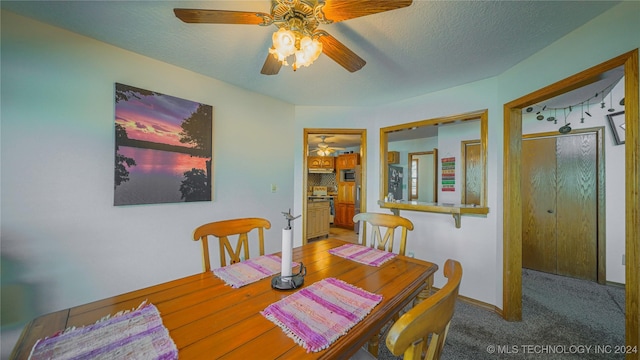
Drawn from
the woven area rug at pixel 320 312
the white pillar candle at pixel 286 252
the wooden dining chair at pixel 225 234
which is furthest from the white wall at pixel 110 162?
the woven area rug at pixel 320 312

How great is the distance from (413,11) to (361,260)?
160 centimetres

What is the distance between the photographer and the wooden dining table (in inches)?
27.6

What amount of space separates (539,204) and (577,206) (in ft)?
1.19

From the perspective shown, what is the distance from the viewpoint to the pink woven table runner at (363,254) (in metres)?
1.48

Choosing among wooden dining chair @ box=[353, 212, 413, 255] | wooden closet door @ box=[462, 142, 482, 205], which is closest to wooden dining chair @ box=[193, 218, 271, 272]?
wooden dining chair @ box=[353, 212, 413, 255]

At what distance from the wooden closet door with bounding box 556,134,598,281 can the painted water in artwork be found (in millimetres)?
4539

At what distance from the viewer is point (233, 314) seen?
2.92 feet

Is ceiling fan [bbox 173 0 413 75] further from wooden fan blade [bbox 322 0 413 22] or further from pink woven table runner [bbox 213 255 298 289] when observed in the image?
pink woven table runner [bbox 213 255 298 289]

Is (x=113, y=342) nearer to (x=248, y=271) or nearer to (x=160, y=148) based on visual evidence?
(x=248, y=271)

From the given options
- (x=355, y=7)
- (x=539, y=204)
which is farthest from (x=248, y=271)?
(x=539, y=204)

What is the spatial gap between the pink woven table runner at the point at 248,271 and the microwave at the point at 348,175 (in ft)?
16.2

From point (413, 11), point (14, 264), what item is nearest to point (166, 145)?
point (14, 264)

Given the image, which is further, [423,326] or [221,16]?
[221,16]

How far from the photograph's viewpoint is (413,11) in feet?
4.63
